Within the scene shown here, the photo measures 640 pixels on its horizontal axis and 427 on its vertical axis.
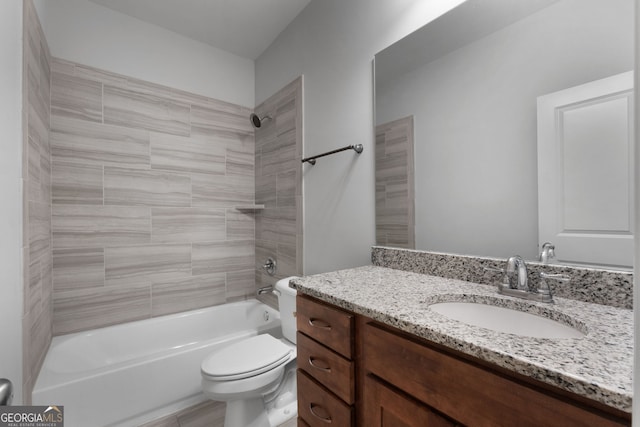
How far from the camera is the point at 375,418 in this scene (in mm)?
789

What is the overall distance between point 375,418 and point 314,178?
139 cm

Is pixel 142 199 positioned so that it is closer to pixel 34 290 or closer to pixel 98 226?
pixel 98 226

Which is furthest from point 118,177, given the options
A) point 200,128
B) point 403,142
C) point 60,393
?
point 403,142

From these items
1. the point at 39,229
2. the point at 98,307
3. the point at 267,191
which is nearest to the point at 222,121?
the point at 267,191

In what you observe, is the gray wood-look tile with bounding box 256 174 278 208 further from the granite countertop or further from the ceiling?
the granite countertop

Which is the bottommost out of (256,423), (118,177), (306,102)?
(256,423)

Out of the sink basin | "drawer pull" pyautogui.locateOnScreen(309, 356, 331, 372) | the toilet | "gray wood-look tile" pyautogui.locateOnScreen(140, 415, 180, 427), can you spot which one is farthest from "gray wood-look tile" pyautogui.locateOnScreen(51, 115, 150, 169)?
the sink basin

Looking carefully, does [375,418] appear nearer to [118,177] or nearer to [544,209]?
[544,209]

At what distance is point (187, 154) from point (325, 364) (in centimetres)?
201

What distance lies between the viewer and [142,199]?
2.08 m

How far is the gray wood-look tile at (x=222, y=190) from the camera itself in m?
2.33

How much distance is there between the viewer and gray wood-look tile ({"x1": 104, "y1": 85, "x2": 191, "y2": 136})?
198cm

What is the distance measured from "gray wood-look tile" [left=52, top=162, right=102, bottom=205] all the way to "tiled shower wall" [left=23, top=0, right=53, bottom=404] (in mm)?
57

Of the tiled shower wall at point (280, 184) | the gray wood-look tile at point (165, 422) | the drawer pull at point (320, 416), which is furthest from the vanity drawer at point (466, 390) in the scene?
the gray wood-look tile at point (165, 422)
